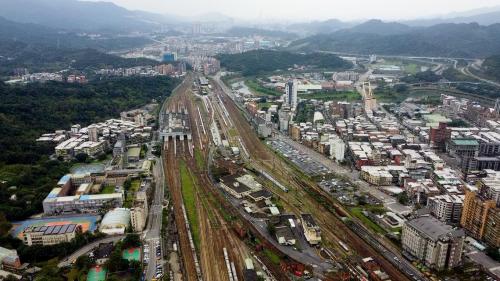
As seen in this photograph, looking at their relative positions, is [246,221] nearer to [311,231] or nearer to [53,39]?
[311,231]

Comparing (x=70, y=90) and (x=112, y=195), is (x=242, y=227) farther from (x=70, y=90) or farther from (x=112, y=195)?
(x=70, y=90)

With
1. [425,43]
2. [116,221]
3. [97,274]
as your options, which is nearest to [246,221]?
[116,221]

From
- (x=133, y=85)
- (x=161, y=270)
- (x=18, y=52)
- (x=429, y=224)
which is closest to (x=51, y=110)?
(x=133, y=85)

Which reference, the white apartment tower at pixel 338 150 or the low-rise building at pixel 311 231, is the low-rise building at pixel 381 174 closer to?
the white apartment tower at pixel 338 150

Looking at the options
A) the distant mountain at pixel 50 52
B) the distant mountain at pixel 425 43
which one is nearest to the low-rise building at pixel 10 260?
the distant mountain at pixel 50 52

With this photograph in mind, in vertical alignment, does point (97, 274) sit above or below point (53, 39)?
below
